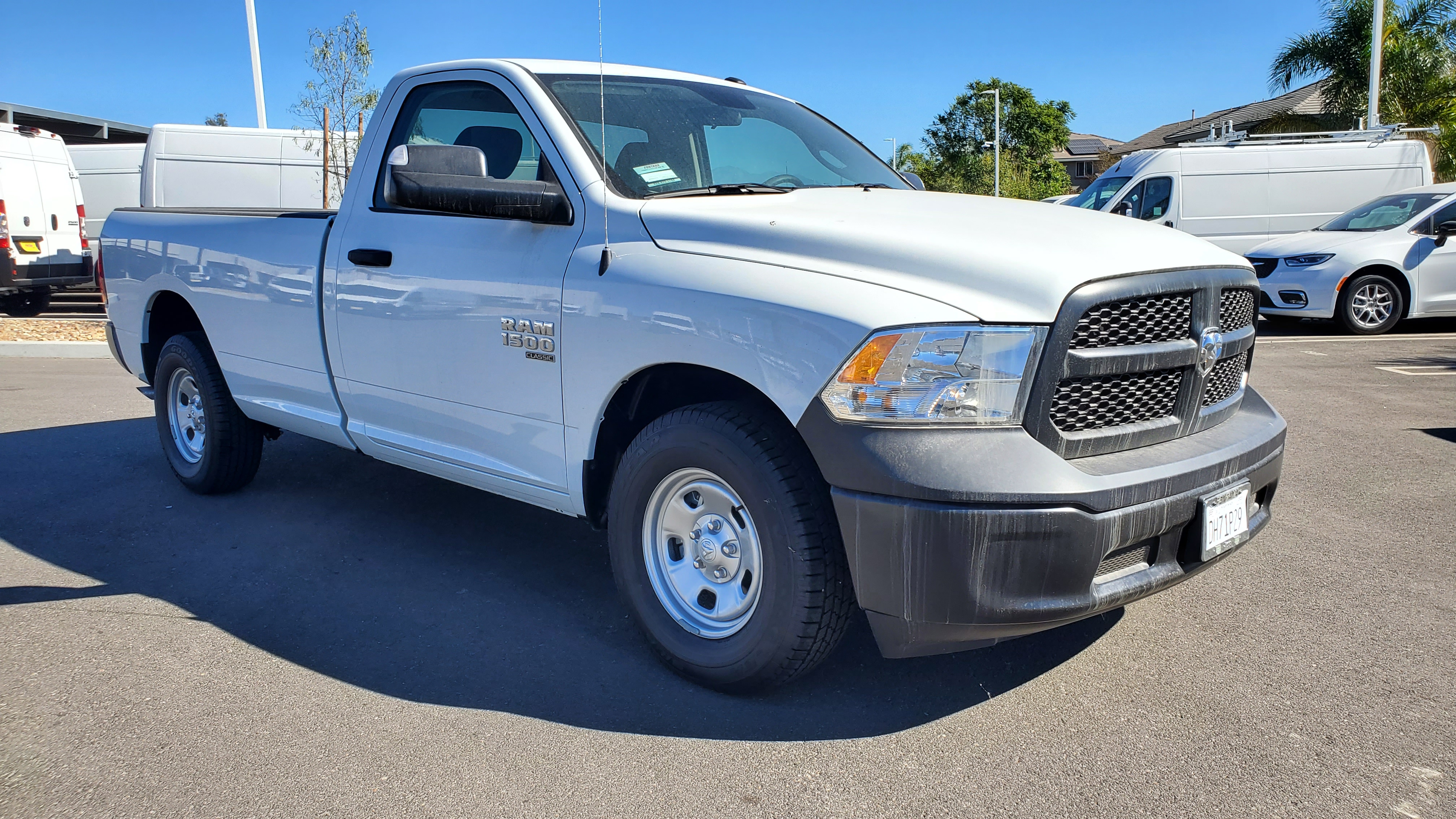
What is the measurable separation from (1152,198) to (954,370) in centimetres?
1516

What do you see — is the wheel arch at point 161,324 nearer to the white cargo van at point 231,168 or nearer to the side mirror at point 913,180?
the side mirror at point 913,180

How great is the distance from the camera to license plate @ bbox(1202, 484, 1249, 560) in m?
2.89

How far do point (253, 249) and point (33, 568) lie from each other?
1.55 metres

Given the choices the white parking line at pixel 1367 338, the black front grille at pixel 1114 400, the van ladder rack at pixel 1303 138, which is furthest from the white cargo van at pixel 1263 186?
the black front grille at pixel 1114 400

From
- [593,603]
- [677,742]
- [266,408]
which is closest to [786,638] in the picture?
[677,742]

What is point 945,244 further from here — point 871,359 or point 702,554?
point 702,554

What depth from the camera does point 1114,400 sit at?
284 cm

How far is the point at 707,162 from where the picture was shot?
3793mm

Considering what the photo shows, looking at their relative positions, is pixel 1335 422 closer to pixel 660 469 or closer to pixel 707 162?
pixel 707 162

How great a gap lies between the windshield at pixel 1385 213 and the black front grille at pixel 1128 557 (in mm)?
11387

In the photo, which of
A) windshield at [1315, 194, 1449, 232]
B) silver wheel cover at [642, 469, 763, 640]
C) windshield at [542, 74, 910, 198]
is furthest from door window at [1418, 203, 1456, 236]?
silver wheel cover at [642, 469, 763, 640]

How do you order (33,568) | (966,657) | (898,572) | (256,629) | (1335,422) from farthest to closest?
(1335,422) → (33,568) → (256,629) → (966,657) → (898,572)

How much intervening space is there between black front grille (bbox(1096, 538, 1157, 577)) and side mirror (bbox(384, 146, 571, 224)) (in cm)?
189

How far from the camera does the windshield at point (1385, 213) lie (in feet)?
40.0
